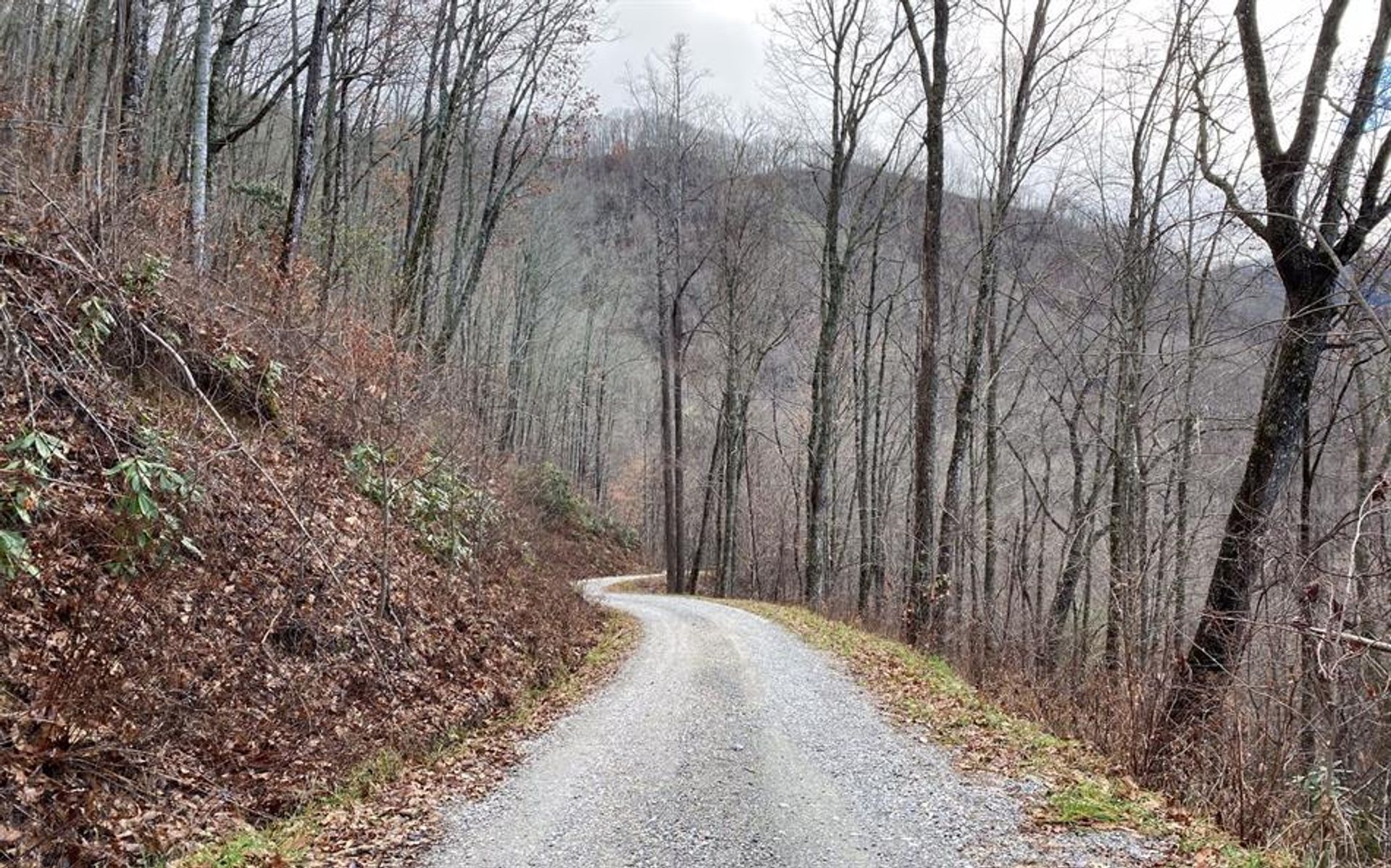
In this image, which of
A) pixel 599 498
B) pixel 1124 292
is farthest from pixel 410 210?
pixel 599 498

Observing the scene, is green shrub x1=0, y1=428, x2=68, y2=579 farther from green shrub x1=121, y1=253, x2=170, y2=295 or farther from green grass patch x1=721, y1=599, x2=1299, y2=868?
green grass patch x1=721, y1=599, x2=1299, y2=868

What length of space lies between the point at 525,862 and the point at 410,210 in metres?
17.4

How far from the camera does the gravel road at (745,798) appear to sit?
4.56 metres

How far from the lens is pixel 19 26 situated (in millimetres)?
16203

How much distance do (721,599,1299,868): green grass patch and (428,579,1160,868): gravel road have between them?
253mm

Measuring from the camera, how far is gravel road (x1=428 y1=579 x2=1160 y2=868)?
4559 millimetres

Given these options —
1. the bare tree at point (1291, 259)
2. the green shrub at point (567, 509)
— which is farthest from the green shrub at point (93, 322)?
the green shrub at point (567, 509)

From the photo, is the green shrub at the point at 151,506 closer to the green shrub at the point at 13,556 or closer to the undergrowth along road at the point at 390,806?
the green shrub at the point at 13,556

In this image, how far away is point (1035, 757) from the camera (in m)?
6.07

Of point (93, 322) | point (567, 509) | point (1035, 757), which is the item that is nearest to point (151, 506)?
point (93, 322)

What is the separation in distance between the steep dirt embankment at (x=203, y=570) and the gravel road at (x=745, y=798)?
1.54 metres

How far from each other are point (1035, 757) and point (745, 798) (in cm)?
240

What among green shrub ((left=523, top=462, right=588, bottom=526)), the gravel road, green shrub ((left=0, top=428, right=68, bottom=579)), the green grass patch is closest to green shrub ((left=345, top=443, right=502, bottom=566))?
the gravel road

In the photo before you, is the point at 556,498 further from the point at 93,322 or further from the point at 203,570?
the point at 93,322
